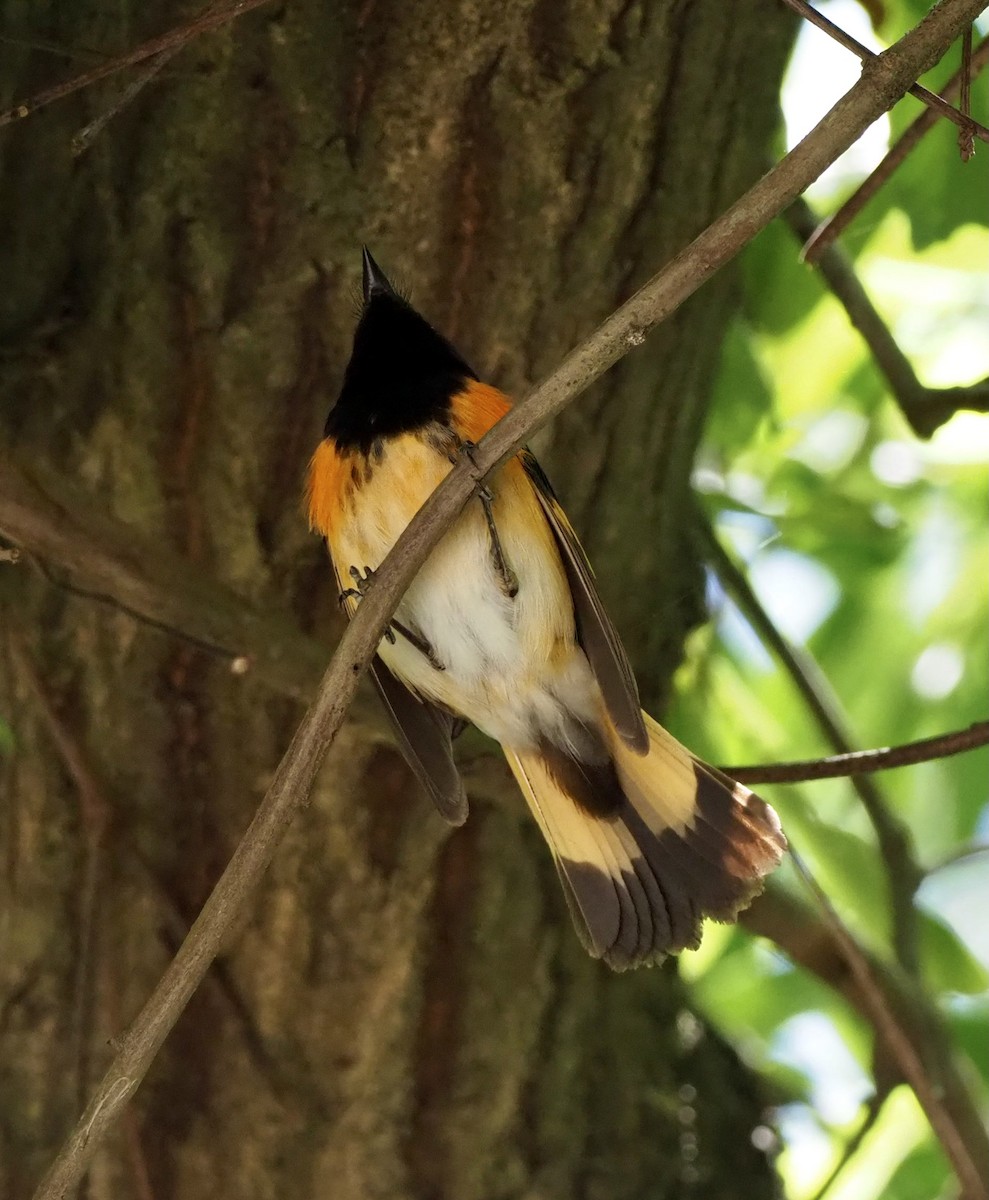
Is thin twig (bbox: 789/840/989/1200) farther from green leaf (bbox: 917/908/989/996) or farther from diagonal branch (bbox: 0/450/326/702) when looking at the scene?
diagonal branch (bbox: 0/450/326/702)

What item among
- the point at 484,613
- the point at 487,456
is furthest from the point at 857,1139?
the point at 487,456

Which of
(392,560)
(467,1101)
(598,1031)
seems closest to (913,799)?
(598,1031)

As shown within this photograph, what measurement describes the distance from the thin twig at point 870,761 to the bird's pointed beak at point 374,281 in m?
1.11

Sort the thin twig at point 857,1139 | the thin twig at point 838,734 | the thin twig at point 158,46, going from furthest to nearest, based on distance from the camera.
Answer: the thin twig at point 838,734
the thin twig at point 857,1139
the thin twig at point 158,46

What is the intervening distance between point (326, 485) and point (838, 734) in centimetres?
127

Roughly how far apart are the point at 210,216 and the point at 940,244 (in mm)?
1568

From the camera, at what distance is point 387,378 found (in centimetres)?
253

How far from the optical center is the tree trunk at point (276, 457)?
2.52 metres

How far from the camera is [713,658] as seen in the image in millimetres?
3141

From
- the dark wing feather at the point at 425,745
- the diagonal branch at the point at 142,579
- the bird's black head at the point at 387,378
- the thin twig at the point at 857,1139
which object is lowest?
the thin twig at the point at 857,1139

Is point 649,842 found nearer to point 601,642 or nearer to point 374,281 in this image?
point 601,642

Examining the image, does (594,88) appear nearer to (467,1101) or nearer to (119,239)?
(119,239)

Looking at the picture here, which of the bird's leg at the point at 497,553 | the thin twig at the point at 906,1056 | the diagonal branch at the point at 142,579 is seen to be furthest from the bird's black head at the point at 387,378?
the thin twig at the point at 906,1056

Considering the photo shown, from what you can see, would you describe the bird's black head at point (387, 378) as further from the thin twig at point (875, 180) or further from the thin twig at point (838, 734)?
the thin twig at point (838, 734)
